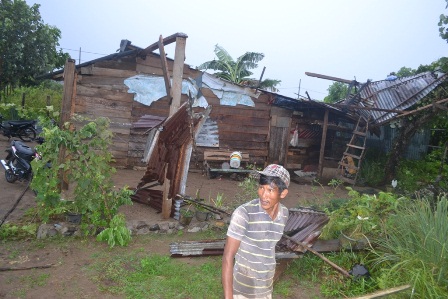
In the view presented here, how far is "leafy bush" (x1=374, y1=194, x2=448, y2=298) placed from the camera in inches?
151

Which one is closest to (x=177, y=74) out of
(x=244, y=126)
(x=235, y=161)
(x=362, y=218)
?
(x=362, y=218)

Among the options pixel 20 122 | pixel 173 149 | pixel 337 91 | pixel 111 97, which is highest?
pixel 337 91

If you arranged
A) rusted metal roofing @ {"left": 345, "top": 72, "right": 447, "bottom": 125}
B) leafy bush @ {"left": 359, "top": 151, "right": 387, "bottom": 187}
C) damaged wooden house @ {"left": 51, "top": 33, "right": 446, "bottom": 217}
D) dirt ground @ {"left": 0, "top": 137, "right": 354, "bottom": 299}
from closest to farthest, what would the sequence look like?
1. dirt ground @ {"left": 0, "top": 137, "right": 354, "bottom": 299}
2. damaged wooden house @ {"left": 51, "top": 33, "right": 446, "bottom": 217}
3. rusted metal roofing @ {"left": 345, "top": 72, "right": 447, "bottom": 125}
4. leafy bush @ {"left": 359, "top": 151, "right": 387, "bottom": 187}

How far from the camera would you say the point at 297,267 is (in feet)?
17.3

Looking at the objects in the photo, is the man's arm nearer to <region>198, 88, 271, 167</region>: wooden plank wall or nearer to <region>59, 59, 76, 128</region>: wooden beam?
<region>59, 59, 76, 128</region>: wooden beam

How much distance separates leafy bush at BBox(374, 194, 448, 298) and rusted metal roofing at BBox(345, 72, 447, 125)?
7.71 metres

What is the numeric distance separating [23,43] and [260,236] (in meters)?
16.9

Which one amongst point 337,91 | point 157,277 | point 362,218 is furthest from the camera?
point 337,91

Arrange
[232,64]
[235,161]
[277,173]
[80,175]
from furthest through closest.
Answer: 1. [232,64]
2. [235,161]
3. [80,175]
4. [277,173]

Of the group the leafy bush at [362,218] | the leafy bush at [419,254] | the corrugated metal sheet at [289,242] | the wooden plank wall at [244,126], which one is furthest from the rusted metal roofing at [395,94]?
the leafy bush at [419,254]

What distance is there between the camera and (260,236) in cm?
254

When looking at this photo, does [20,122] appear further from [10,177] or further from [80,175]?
[80,175]

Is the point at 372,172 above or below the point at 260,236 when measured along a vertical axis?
above

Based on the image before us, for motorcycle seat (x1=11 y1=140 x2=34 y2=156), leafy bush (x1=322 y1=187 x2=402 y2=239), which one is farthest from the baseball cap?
motorcycle seat (x1=11 y1=140 x2=34 y2=156)
